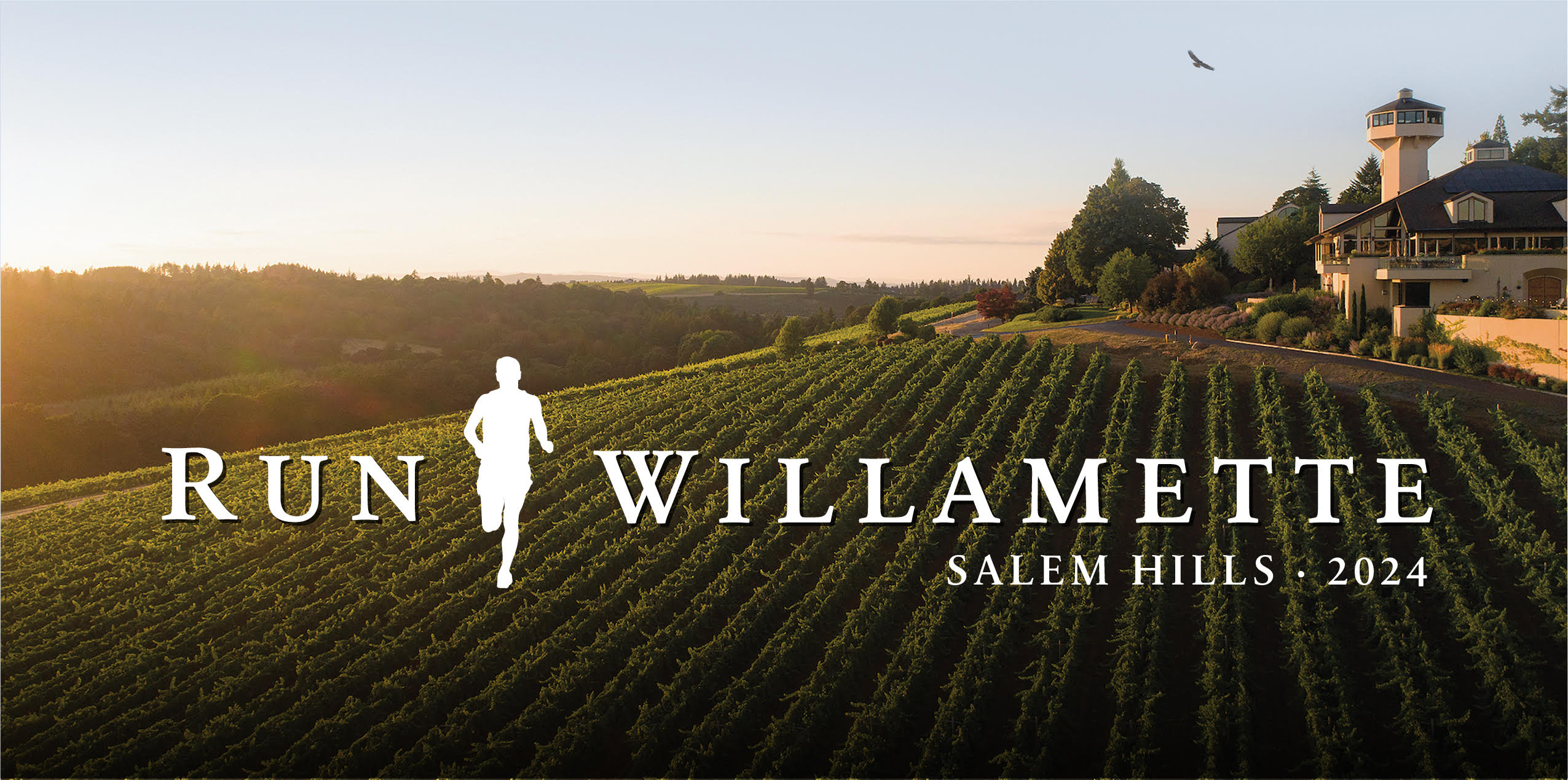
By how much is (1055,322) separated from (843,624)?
28238 millimetres

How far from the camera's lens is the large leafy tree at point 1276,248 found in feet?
144

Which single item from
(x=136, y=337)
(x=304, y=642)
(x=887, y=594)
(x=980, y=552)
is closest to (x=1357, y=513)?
(x=980, y=552)

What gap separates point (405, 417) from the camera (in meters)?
44.2

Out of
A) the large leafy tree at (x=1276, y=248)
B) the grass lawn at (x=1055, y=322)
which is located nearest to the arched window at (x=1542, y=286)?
the grass lawn at (x=1055, y=322)

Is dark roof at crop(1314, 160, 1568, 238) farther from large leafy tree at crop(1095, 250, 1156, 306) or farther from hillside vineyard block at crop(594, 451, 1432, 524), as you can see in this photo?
hillside vineyard block at crop(594, 451, 1432, 524)

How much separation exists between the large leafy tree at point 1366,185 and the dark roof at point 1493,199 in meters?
15.7

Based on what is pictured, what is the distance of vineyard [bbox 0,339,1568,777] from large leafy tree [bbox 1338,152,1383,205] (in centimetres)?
3555

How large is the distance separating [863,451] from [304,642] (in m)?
11.9

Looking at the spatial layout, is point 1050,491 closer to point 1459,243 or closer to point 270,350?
point 1459,243

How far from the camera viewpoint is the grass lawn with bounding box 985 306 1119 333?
37.1 m

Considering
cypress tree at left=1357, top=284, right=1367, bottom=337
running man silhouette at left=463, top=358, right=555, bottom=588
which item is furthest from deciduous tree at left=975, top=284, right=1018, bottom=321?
running man silhouette at left=463, top=358, right=555, bottom=588

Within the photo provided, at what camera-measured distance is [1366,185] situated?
59.0 metres

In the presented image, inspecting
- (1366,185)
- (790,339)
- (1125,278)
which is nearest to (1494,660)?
(790,339)

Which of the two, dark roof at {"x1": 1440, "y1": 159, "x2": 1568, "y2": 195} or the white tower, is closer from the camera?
dark roof at {"x1": 1440, "y1": 159, "x2": 1568, "y2": 195}
